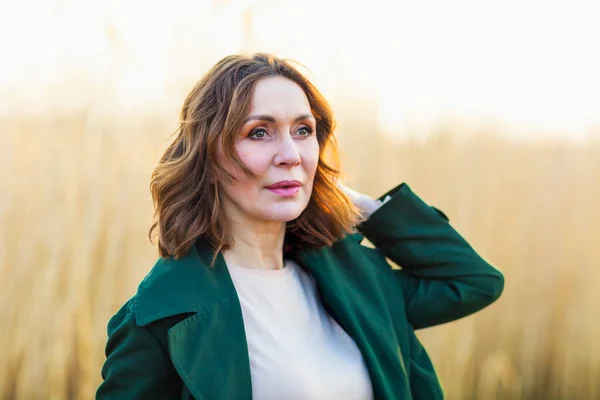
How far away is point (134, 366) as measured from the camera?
4.44 ft

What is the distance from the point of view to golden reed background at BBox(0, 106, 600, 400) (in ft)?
7.55

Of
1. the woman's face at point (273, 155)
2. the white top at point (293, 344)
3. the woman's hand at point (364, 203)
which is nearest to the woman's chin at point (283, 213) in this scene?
the woman's face at point (273, 155)

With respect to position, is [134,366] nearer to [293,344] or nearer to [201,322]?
[201,322]

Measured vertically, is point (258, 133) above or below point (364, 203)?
above

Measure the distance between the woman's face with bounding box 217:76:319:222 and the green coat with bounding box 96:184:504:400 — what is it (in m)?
0.13

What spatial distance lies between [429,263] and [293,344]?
0.41m

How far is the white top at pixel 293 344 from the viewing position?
4.54 ft

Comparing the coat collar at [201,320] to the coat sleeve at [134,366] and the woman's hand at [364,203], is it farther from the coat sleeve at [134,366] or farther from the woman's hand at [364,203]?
the woman's hand at [364,203]

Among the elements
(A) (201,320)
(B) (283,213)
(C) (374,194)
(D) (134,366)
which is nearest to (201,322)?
(A) (201,320)

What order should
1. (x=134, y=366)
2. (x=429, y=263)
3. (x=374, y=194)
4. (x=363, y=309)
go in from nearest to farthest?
(x=134, y=366) → (x=363, y=309) → (x=429, y=263) → (x=374, y=194)

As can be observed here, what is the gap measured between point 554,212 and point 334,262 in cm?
146

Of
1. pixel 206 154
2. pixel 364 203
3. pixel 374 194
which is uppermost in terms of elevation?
pixel 206 154

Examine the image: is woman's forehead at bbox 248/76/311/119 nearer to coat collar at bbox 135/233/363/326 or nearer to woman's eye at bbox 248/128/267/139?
woman's eye at bbox 248/128/267/139

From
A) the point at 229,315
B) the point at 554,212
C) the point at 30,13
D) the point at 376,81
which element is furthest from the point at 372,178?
the point at 229,315
